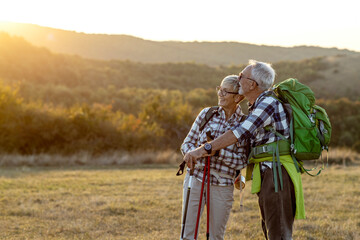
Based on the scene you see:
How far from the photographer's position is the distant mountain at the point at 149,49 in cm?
10644

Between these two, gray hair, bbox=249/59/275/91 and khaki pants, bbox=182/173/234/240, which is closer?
gray hair, bbox=249/59/275/91

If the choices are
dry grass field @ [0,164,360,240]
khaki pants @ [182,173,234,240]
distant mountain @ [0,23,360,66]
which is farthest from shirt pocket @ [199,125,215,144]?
distant mountain @ [0,23,360,66]

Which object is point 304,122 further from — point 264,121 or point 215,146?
point 215,146

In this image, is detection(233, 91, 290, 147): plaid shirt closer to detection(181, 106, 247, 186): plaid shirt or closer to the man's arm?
the man's arm

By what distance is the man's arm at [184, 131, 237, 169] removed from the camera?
4.27 metres

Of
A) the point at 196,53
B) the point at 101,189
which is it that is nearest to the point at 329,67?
the point at 196,53

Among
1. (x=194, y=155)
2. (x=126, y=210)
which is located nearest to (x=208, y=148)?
(x=194, y=155)

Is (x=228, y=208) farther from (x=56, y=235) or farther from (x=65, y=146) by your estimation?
(x=65, y=146)

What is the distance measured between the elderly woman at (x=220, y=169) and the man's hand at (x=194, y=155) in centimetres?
33

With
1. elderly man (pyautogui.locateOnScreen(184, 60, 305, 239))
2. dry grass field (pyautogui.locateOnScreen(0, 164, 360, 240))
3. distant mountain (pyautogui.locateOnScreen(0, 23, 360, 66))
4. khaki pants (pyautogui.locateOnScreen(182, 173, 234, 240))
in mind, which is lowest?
dry grass field (pyautogui.locateOnScreen(0, 164, 360, 240))

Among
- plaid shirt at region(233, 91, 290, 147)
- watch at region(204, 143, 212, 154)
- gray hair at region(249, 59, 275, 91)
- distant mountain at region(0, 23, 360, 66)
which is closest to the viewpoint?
plaid shirt at region(233, 91, 290, 147)

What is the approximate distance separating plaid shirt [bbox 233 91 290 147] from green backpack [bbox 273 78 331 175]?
0.08 meters

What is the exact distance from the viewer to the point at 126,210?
9.87m

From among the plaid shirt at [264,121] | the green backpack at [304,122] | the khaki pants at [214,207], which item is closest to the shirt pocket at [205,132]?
the khaki pants at [214,207]
